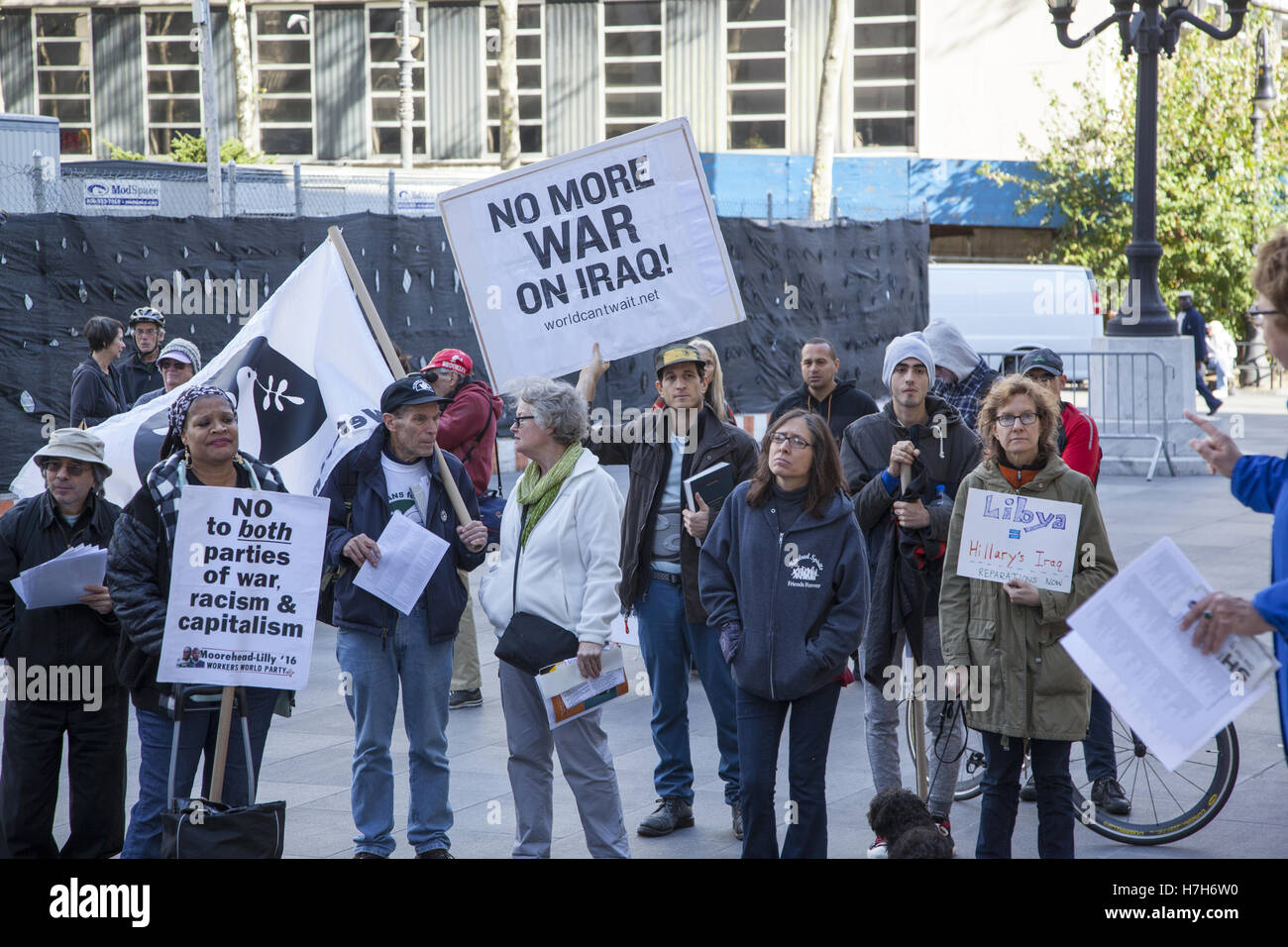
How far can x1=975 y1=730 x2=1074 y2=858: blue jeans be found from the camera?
4.79 meters

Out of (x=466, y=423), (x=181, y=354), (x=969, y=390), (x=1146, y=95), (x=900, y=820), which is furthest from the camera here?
(x=1146, y=95)

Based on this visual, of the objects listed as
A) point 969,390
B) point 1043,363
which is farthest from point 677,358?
point 1043,363

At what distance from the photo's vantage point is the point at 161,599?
192 inches

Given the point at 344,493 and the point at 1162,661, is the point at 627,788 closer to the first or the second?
the point at 344,493

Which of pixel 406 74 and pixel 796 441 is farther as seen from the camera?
pixel 406 74

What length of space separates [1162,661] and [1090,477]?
9.31 ft

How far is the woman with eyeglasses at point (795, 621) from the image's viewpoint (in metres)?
4.89

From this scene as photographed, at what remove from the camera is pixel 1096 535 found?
193 inches

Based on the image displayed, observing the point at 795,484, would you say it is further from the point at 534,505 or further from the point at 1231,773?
the point at 1231,773

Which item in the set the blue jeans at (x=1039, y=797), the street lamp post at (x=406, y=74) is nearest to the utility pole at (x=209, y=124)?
the street lamp post at (x=406, y=74)

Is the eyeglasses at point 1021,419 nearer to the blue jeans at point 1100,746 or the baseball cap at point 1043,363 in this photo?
the blue jeans at point 1100,746

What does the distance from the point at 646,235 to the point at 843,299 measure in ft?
42.7

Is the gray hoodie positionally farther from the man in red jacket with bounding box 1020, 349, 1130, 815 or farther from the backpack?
the backpack

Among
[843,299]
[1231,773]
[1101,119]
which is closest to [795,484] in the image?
[1231,773]
